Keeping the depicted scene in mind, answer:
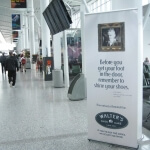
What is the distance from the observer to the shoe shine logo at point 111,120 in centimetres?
455

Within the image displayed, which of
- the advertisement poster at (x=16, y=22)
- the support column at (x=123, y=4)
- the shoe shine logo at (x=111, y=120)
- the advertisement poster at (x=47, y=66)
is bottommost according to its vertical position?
the shoe shine logo at (x=111, y=120)

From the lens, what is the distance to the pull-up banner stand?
4340 millimetres

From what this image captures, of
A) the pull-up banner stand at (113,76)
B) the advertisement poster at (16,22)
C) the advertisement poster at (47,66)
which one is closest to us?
the pull-up banner stand at (113,76)

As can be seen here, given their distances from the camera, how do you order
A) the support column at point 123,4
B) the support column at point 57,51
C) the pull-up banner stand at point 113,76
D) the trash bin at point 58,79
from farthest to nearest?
the support column at point 57,51, the trash bin at point 58,79, the support column at point 123,4, the pull-up banner stand at point 113,76

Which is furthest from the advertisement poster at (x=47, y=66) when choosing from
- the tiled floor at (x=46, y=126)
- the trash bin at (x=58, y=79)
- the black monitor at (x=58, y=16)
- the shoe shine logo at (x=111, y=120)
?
the shoe shine logo at (x=111, y=120)

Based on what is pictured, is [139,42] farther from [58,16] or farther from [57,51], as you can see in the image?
[57,51]

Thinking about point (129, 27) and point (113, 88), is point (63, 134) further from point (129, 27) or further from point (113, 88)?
point (129, 27)

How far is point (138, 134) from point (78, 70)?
534 inches

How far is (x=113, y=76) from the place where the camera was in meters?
4.54

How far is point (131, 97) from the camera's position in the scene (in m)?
4.39

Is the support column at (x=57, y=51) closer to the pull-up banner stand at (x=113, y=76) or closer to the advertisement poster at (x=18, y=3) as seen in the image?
the advertisement poster at (x=18, y=3)

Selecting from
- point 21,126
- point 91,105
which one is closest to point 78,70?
point 21,126

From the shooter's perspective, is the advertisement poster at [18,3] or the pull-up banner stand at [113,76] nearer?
the pull-up banner stand at [113,76]

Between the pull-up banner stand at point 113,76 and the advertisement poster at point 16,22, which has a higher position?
the advertisement poster at point 16,22
